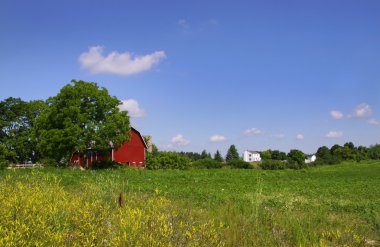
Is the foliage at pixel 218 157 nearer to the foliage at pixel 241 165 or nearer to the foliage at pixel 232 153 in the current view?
the foliage at pixel 232 153

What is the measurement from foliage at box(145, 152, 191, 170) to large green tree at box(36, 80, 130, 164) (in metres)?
7.94

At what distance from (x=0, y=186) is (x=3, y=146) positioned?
178 feet

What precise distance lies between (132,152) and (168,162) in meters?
6.56

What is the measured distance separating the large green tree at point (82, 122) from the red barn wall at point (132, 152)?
8.66 meters

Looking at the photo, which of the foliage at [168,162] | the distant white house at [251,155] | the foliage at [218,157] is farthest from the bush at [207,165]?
the distant white house at [251,155]

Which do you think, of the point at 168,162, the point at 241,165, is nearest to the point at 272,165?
the point at 241,165

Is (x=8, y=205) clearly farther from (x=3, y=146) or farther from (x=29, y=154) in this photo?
(x=29, y=154)

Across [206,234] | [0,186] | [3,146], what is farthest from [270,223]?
[3,146]

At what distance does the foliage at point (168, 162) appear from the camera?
51.9 m

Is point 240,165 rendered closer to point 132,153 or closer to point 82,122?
point 132,153

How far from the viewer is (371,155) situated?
86625 mm

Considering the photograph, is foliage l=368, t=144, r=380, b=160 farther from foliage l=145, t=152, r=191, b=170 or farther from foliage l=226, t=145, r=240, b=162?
foliage l=145, t=152, r=191, b=170

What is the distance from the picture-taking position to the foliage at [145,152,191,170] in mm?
51938

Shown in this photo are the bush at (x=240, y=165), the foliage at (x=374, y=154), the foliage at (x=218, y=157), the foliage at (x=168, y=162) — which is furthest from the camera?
the foliage at (x=218, y=157)
